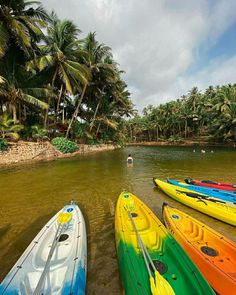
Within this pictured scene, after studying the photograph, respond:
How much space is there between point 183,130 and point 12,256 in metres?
65.2

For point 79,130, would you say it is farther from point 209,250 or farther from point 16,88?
point 209,250

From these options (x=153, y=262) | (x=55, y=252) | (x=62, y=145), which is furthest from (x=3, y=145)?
(x=153, y=262)

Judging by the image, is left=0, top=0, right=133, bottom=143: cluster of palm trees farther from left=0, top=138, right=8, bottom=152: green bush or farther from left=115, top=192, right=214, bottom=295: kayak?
left=115, top=192, right=214, bottom=295: kayak

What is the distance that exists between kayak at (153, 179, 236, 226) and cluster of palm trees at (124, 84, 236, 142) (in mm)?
32952

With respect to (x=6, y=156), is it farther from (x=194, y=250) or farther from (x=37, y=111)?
(x=194, y=250)

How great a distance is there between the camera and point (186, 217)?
5.33 m

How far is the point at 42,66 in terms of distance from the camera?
19.4 m

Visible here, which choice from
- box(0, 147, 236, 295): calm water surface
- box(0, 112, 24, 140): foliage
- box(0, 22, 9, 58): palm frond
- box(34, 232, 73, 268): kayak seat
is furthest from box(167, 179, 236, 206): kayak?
box(0, 22, 9, 58): palm frond

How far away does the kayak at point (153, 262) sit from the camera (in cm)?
304

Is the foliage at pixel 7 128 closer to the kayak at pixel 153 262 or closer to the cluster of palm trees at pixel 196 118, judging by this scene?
the kayak at pixel 153 262

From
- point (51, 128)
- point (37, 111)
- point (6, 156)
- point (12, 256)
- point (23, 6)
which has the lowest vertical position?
point (12, 256)

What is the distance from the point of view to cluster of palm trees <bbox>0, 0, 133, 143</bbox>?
1733cm

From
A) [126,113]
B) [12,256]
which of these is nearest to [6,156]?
[12,256]

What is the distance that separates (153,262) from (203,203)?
12.2 ft
